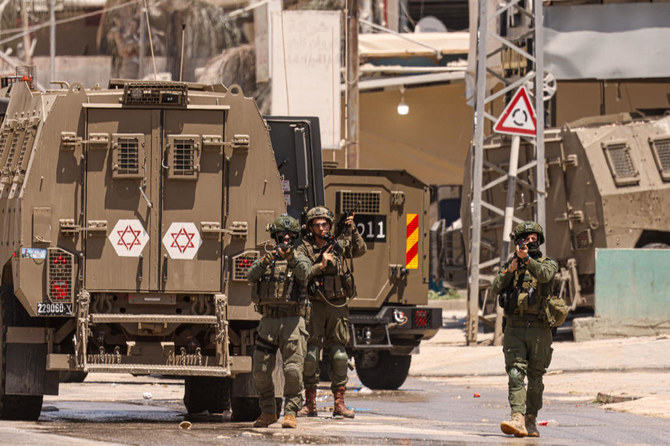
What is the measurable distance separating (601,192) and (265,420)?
1272 cm

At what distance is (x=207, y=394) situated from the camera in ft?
47.0

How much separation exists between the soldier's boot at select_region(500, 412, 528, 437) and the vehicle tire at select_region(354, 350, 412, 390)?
6664mm

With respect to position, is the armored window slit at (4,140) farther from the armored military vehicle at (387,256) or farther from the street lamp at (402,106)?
the street lamp at (402,106)

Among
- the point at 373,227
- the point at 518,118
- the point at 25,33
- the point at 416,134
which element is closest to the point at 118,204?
the point at 373,227

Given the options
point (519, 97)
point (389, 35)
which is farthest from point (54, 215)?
point (389, 35)

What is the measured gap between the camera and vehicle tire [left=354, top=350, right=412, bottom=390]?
1834cm

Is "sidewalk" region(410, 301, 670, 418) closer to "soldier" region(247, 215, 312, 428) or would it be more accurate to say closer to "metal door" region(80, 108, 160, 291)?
"soldier" region(247, 215, 312, 428)

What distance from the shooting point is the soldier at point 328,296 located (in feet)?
42.3

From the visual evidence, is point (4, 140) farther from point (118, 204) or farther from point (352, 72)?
point (352, 72)

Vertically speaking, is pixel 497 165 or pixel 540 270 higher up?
pixel 497 165

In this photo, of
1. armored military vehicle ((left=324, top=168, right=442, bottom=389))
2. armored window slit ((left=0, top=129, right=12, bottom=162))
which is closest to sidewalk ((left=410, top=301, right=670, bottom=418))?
armored military vehicle ((left=324, top=168, right=442, bottom=389))

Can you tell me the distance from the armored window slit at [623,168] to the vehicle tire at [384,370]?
6944 millimetres

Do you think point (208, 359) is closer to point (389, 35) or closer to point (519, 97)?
point (519, 97)

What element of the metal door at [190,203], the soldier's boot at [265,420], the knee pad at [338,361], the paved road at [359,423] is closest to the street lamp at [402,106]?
the paved road at [359,423]
